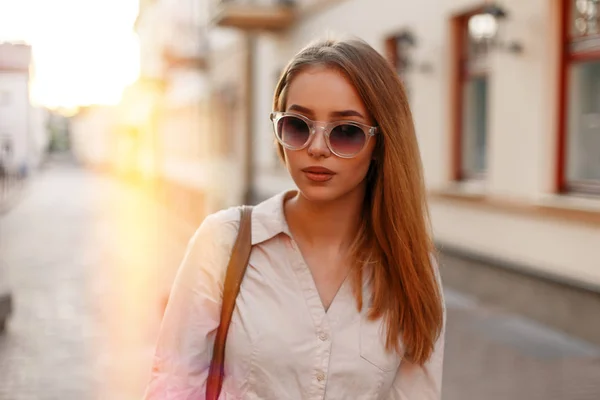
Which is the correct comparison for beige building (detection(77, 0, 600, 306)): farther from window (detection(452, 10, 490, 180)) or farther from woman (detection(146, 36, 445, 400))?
woman (detection(146, 36, 445, 400))

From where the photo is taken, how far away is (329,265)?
2.15 m

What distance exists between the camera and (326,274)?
214 centimetres

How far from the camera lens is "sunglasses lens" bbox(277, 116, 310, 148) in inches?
80.8

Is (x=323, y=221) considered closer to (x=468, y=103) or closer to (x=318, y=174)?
(x=318, y=174)

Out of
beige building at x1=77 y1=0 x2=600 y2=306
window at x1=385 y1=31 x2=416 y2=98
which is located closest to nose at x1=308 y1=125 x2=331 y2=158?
beige building at x1=77 y1=0 x2=600 y2=306

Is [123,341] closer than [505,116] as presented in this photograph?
Yes

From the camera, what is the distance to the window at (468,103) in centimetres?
1048

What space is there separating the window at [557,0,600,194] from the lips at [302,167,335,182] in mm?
6700

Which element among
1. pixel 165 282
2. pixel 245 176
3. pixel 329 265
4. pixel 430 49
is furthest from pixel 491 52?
pixel 245 176

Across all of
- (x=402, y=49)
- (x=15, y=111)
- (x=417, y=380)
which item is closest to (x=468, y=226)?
(x=402, y=49)

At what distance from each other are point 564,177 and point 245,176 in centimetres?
1343

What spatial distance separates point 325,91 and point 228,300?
55 cm

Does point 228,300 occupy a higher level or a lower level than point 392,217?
lower

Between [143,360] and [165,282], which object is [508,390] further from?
[165,282]
